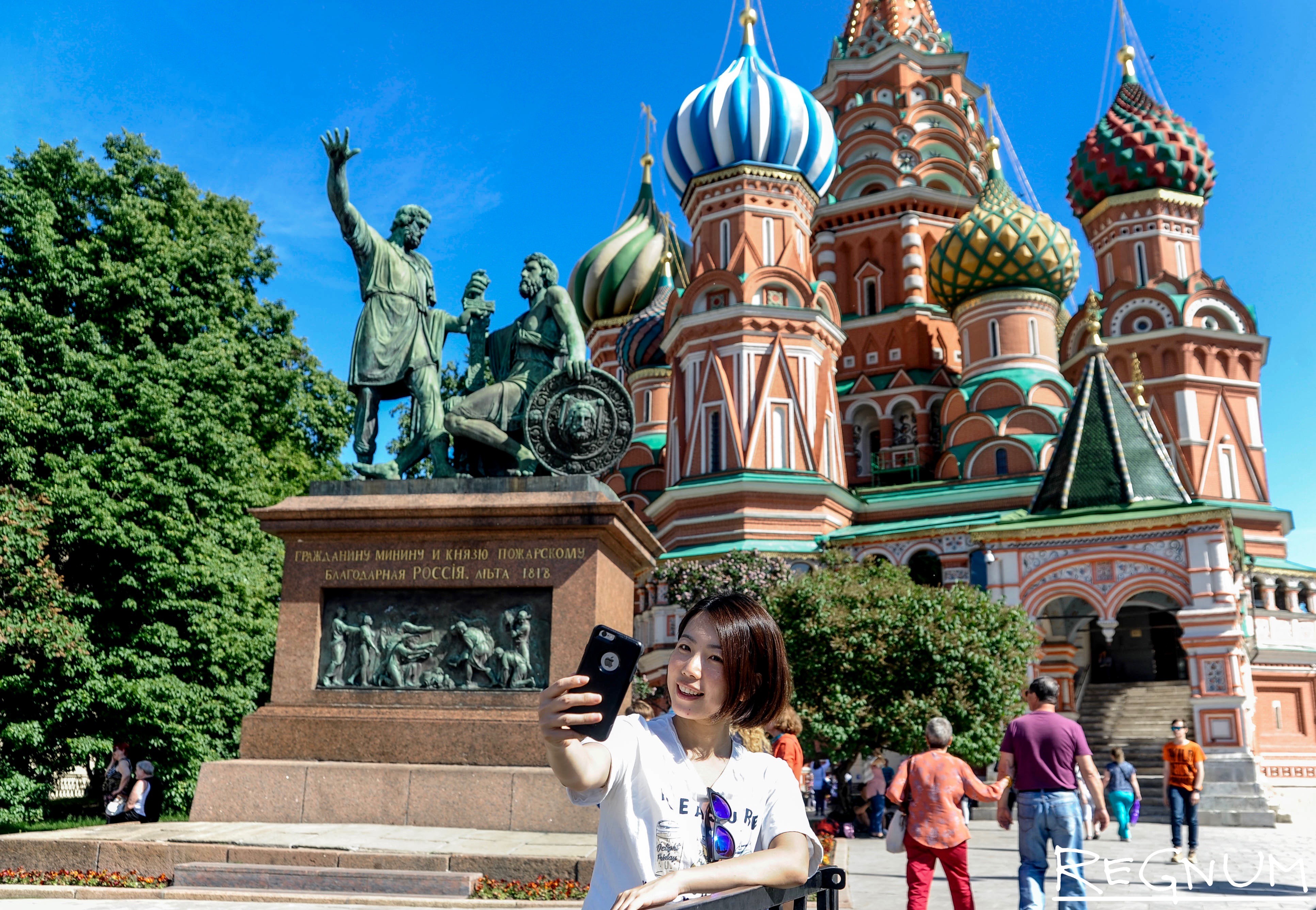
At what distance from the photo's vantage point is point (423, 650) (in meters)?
9.77

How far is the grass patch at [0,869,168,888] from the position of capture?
7.73 m

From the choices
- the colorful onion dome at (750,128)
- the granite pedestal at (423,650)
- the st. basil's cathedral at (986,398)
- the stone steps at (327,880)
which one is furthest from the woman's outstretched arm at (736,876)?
the colorful onion dome at (750,128)

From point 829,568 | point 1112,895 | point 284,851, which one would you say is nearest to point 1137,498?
point 829,568

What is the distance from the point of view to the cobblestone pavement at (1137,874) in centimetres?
904

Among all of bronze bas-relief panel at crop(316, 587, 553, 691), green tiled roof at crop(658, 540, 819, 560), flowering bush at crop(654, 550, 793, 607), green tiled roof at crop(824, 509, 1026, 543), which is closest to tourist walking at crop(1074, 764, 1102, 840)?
bronze bas-relief panel at crop(316, 587, 553, 691)

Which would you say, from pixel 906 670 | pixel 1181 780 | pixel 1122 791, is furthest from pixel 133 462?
pixel 1122 791

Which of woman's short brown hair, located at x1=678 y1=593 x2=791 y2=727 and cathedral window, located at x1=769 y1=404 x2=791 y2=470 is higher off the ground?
cathedral window, located at x1=769 y1=404 x2=791 y2=470

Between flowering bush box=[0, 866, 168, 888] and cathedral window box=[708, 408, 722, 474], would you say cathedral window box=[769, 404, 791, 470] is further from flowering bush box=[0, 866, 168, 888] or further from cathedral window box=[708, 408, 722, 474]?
flowering bush box=[0, 866, 168, 888]

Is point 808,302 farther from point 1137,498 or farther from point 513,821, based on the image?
point 513,821

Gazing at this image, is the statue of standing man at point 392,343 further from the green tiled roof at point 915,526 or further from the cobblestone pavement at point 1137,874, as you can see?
the green tiled roof at point 915,526

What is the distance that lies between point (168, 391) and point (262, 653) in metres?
4.44

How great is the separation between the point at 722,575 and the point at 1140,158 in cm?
2085

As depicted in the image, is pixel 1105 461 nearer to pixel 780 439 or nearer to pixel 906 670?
pixel 906 670

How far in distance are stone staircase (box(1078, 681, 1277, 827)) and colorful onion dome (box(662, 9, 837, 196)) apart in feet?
57.9
